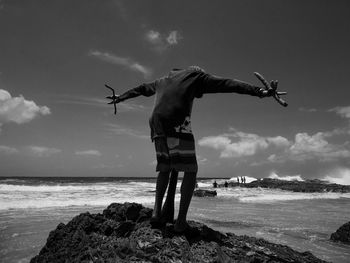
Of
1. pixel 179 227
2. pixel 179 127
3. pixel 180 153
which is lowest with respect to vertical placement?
pixel 179 227

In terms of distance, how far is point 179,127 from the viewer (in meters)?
2.99

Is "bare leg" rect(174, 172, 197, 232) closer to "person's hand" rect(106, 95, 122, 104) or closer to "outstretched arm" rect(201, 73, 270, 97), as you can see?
"outstretched arm" rect(201, 73, 270, 97)

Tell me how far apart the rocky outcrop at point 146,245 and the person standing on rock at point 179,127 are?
0.63 feet

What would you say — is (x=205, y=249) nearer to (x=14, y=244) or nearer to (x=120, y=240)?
(x=120, y=240)

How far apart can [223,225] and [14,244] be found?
5.71 m

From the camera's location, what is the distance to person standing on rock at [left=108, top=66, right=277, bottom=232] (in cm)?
298

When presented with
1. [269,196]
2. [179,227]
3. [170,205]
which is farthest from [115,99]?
[269,196]

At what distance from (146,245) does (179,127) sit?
112 centimetres

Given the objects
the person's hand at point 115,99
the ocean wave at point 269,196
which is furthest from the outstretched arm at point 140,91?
the ocean wave at point 269,196

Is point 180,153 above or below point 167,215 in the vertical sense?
above

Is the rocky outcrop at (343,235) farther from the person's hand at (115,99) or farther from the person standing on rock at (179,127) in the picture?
the person's hand at (115,99)

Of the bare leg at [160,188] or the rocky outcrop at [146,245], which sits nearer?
the rocky outcrop at [146,245]

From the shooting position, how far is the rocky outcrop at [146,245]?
2.77m

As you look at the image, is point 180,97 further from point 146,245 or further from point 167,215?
point 146,245
